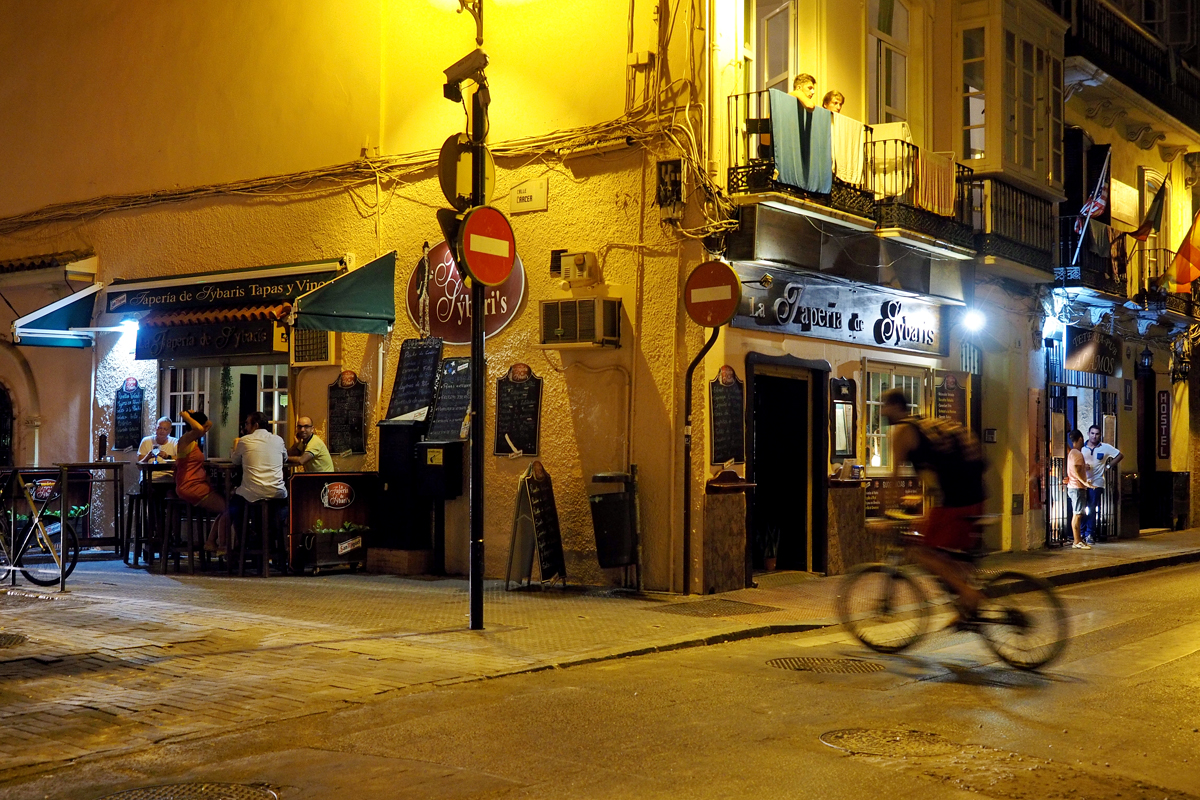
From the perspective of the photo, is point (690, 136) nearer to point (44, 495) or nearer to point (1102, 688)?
point (1102, 688)

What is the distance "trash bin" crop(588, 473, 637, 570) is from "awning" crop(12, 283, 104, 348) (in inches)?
351

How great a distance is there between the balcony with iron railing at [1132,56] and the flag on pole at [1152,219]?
1.74 m

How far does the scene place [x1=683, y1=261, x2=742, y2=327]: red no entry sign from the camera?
11.2 metres

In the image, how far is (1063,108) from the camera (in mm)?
18781

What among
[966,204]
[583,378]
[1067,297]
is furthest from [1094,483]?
[583,378]

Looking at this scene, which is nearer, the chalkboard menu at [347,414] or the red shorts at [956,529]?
the red shorts at [956,529]

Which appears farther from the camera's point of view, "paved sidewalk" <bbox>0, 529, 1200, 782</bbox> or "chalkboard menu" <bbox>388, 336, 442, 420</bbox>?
"chalkboard menu" <bbox>388, 336, 442, 420</bbox>

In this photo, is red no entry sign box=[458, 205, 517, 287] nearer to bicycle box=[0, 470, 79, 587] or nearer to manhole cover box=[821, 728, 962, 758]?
manhole cover box=[821, 728, 962, 758]

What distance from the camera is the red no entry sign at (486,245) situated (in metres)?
9.43

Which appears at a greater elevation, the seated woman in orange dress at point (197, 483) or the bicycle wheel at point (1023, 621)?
the seated woman in orange dress at point (197, 483)

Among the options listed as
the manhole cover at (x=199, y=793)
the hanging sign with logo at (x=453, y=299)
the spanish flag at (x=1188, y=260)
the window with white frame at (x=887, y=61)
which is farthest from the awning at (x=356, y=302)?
the spanish flag at (x=1188, y=260)

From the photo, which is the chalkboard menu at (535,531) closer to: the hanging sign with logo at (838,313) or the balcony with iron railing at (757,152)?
the hanging sign with logo at (838,313)

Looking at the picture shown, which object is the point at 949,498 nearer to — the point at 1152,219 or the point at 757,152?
the point at 757,152

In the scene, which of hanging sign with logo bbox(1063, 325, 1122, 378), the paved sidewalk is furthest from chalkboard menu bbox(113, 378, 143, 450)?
hanging sign with logo bbox(1063, 325, 1122, 378)
